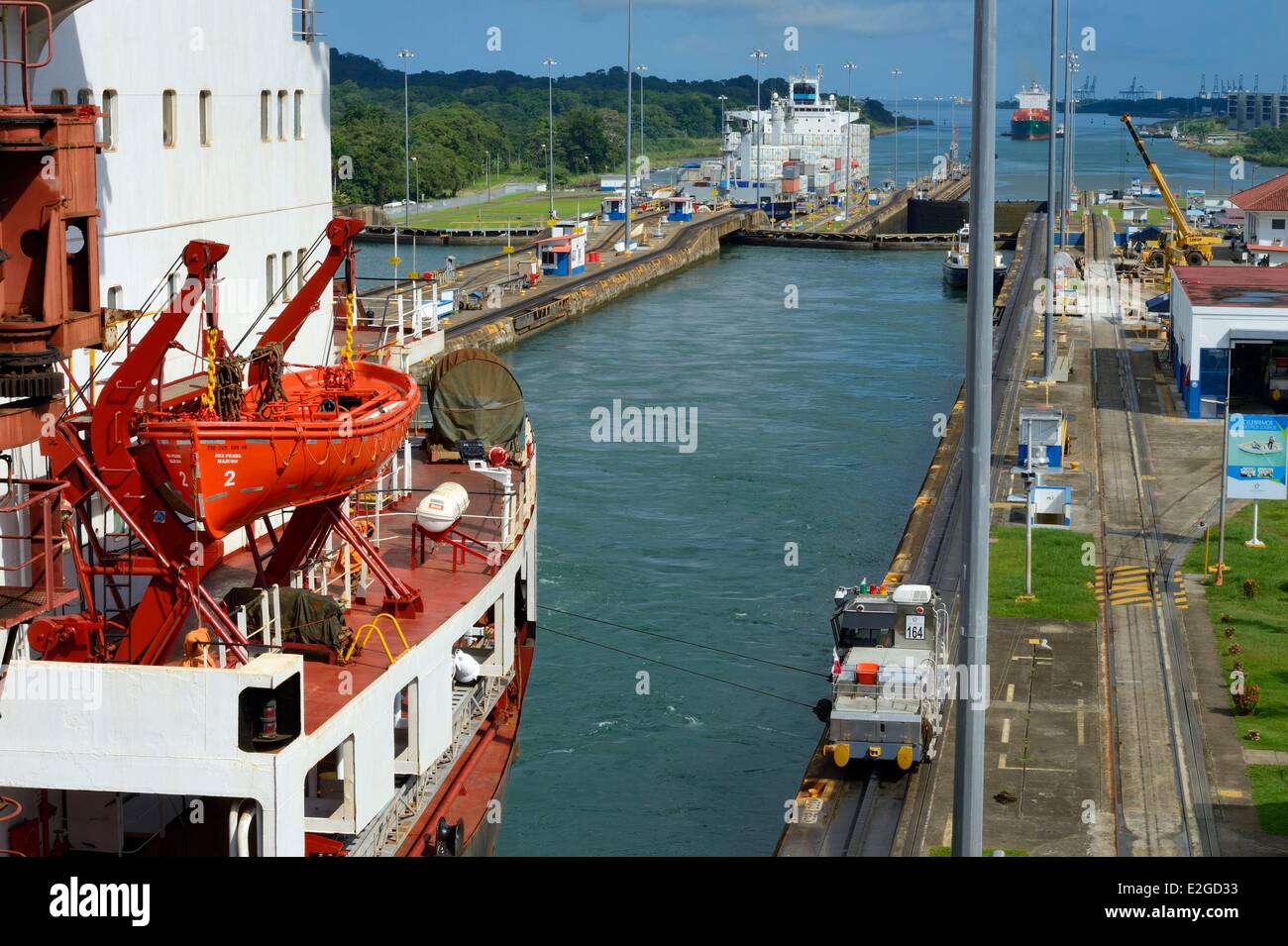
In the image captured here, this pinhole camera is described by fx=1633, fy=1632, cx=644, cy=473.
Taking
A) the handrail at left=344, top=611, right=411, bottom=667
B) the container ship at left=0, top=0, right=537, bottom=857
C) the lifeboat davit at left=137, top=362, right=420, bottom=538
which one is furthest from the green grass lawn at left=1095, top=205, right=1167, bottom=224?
the lifeboat davit at left=137, top=362, right=420, bottom=538

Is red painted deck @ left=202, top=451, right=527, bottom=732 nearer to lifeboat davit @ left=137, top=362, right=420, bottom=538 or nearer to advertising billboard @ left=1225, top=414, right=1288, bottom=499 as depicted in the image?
lifeboat davit @ left=137, top=362, right=420, bottom=538

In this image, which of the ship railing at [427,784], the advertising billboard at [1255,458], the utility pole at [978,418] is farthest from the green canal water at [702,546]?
the utility pole at [978,418]

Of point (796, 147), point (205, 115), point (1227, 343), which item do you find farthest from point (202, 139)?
point (796, 147)

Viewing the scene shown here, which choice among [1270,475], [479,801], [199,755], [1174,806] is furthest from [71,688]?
[1270,475]

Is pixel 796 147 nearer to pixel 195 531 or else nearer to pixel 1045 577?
pixel 1045 577

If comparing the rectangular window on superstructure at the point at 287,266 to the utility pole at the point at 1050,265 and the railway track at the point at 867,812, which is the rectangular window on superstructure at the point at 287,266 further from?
the utility pole at the point at 1050,265

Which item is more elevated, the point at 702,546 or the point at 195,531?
the point at 195,531
